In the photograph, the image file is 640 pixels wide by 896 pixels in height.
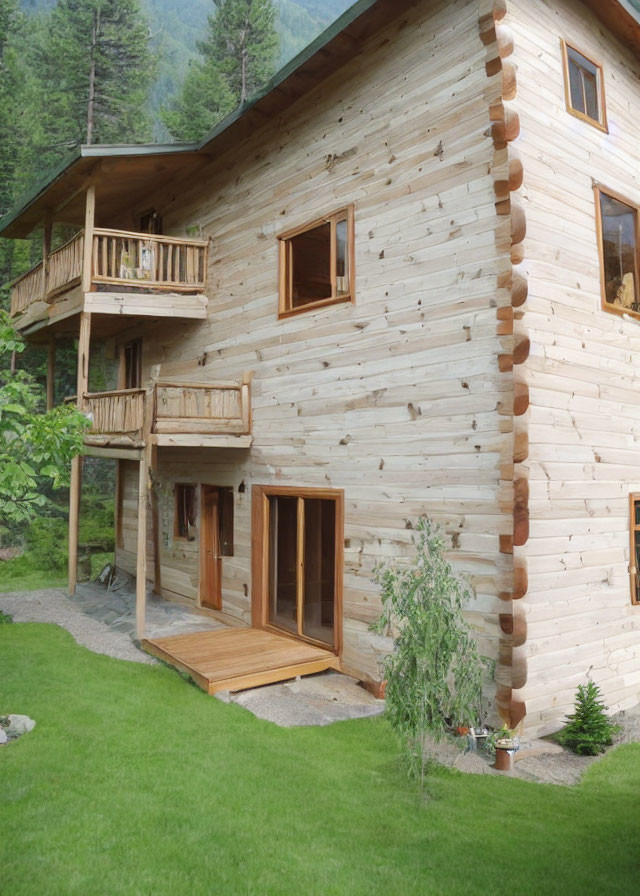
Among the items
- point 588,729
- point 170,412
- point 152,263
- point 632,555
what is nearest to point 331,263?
point 170,412

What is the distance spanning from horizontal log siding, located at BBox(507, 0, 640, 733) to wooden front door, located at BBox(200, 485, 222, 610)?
692 cm

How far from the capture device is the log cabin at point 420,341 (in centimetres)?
752

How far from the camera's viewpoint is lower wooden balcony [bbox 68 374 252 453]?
403 inches

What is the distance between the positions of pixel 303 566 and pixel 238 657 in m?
1.72

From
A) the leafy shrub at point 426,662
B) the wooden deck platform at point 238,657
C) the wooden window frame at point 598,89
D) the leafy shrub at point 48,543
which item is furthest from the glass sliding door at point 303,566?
the leafy shrub at point 48,543

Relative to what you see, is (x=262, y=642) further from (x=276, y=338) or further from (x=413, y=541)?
(x=276, y=338)

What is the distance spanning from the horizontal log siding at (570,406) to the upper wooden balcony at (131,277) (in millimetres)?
7101

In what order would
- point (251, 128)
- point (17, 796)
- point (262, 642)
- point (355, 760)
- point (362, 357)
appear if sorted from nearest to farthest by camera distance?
point (17, 796) → point (355, 760) → point (362, 357) → point (262, 642) → point (251, 128)

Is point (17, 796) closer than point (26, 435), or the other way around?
point (17, 796)

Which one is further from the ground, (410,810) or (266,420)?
(266,420)

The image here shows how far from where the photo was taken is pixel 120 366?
1686cm

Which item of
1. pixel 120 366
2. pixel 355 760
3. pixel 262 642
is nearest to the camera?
pixel 355 760

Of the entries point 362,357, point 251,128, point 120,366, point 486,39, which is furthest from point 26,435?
point 120,366

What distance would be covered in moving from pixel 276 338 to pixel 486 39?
16.9 feet
